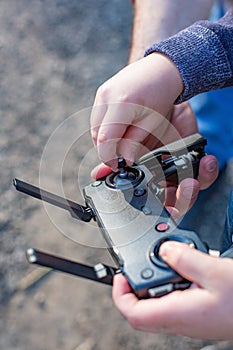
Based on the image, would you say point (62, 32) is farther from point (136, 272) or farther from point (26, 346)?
point (136, 272)

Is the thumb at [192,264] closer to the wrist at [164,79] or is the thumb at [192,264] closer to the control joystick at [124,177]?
the control joystick at [124,177]

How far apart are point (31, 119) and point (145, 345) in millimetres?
714

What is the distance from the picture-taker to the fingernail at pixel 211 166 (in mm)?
828

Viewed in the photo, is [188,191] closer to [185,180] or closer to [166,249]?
[185,180]

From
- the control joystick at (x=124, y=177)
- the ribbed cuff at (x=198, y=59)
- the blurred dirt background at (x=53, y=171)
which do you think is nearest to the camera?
the control joystick at (x=124, y=177)

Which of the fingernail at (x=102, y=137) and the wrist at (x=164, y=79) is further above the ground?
the wrist at (x=164, y=79)

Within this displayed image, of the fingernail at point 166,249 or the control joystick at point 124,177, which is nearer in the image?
the fingernail at point 166,249

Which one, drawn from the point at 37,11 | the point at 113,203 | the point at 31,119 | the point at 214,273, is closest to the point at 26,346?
the point at 113,203

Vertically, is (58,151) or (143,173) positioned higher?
(143,173)

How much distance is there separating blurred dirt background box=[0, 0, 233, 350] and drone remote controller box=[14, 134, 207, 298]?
0.21 meters

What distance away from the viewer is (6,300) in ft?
3.38

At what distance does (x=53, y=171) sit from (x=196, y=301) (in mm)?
767

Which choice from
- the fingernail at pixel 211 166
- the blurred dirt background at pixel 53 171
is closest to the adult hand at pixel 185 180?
the fingernail at pixel 211 166

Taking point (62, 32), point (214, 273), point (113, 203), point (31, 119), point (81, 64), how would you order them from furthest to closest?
point (62, 32) → point (81, 64) → point (31, 119) → point (113, 203) → point (214, 273)
